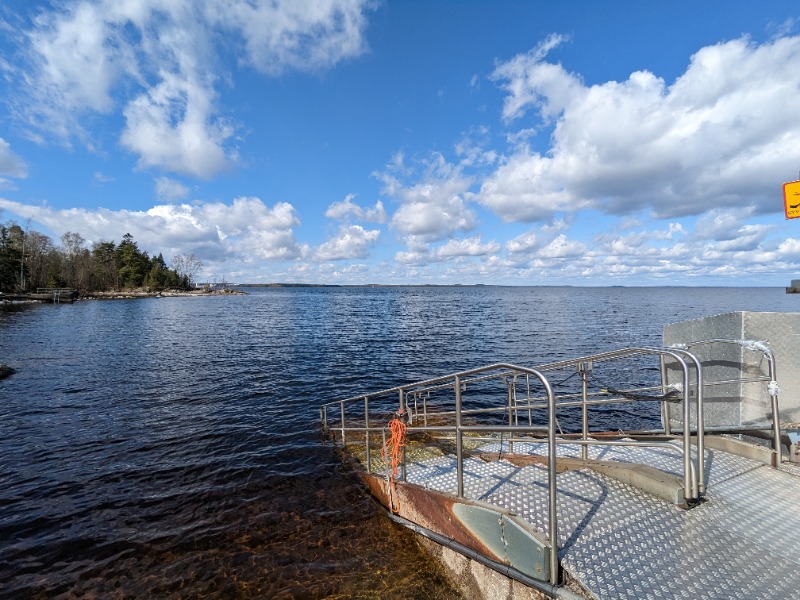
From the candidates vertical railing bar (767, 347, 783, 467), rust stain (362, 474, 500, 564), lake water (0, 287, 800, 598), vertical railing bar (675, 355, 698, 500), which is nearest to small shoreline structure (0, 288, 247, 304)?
lake water (0, 287, 800, 598)

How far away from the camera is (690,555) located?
290cm

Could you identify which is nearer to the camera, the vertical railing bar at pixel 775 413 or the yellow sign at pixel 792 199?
the vertical railing bar at pixel 775 413

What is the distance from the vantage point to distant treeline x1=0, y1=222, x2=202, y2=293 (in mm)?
70800


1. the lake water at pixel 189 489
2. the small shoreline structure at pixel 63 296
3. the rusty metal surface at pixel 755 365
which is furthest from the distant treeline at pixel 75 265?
the rusty metal surface at pixel 755 365

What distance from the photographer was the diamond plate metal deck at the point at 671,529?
2658mm

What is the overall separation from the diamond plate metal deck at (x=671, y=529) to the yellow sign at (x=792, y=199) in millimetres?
3029

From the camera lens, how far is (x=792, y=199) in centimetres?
479

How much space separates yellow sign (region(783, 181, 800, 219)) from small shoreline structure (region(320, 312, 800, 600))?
49.6 inches

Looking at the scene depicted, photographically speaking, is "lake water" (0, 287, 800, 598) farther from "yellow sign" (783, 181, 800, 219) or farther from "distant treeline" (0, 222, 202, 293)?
"distant treeline" (0, 222, 202, 293)

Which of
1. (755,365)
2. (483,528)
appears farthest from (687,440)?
(755,365)

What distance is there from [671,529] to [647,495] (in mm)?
546

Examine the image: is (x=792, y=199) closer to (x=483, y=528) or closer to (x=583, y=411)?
(x=583, y=411)

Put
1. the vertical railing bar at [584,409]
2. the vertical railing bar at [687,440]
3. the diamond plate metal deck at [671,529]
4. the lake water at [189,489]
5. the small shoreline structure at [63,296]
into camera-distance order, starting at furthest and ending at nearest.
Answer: the small shoreline structure at [63,296] < the lake water at [189,489] < the vertical railing bar at [584,409] < the vertical railing bar at [687,440] < the diamond plate metal deck at [671,529]

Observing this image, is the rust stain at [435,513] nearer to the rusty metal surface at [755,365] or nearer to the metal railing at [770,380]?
the metal railing at [770,380]
